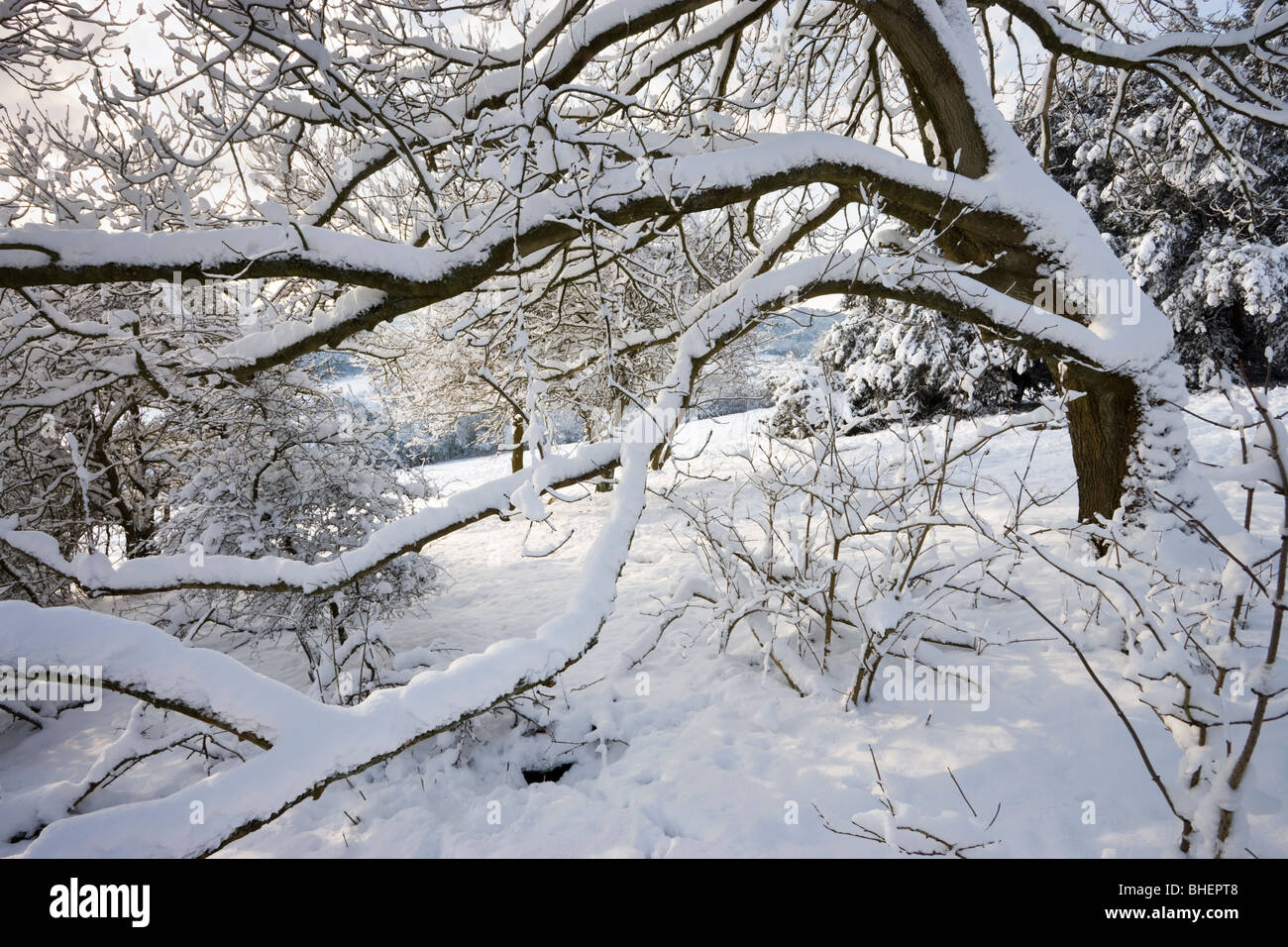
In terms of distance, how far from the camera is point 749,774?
8.26 feet

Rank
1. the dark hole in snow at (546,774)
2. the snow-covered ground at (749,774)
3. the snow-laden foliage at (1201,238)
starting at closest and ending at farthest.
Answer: the snow-covered ground at (749,774)
the dark hole in snow at (546,774)
the snow-laden foliage at (1201,238)

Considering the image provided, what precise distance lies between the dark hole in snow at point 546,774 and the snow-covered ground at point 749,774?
36 mm

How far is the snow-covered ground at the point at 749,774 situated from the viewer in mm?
1970

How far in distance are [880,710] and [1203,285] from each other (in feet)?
43.9

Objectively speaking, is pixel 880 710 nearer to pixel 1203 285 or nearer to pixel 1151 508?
pixel 1151 508

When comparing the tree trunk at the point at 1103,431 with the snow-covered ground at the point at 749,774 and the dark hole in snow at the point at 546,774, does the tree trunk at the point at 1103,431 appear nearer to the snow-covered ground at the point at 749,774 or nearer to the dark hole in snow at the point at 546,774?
the snow-covered ground at the point at 749,774

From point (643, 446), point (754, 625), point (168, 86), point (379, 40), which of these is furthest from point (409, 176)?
point (754, 625)

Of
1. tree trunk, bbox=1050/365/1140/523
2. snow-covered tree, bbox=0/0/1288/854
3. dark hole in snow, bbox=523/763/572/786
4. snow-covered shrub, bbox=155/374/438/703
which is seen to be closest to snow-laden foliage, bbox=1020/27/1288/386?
snow-covered tree, bbox=0/0/1288/854

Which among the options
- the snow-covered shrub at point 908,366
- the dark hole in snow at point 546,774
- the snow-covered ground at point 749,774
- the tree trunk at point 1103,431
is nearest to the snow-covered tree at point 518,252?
the tree trunk at point 1103,431

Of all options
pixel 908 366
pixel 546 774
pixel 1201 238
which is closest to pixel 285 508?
pixel 546 774

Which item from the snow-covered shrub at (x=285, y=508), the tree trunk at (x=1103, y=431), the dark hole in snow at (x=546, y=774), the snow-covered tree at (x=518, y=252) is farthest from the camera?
the snow-covered shrub at (x=285, y=508)

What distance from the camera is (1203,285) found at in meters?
10.4

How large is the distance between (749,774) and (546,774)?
113 cm
